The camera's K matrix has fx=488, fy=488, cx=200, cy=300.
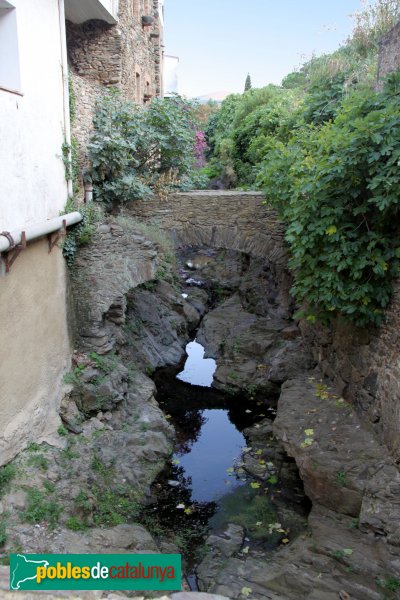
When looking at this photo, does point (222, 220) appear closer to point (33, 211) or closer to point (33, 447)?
point (33, 211)

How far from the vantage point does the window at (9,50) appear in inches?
245

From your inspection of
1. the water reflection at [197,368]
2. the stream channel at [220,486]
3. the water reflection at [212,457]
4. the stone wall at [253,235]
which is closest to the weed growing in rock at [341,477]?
the stream channel at [220,486]

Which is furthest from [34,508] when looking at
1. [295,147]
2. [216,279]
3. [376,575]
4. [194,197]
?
[216,279]

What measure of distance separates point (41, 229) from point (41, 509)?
364 cm

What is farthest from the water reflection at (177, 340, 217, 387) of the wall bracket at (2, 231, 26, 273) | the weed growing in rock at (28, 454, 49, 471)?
the wall bracket at (2, 231, 26, 273)

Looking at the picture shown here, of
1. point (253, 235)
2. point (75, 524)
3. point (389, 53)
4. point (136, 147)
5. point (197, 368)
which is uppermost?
point (389, 53)

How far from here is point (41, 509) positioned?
6.02m

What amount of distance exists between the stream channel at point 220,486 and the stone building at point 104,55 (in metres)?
5.96

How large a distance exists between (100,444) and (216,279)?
524 inches

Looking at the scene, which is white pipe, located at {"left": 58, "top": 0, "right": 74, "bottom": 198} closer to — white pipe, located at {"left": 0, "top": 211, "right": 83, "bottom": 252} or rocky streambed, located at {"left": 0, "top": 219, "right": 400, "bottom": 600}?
white pipe, located at {"left": 0, "top": 211, "right": 83, "bottom": 252}

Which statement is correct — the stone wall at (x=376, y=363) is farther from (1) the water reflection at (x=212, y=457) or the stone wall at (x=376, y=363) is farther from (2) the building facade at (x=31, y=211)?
(2) the building facade at (x=31, y=211)

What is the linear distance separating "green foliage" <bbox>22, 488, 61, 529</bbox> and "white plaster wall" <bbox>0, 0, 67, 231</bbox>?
335cm

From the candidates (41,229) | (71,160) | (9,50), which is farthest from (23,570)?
(71,160)

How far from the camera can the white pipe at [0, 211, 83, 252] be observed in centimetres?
574
